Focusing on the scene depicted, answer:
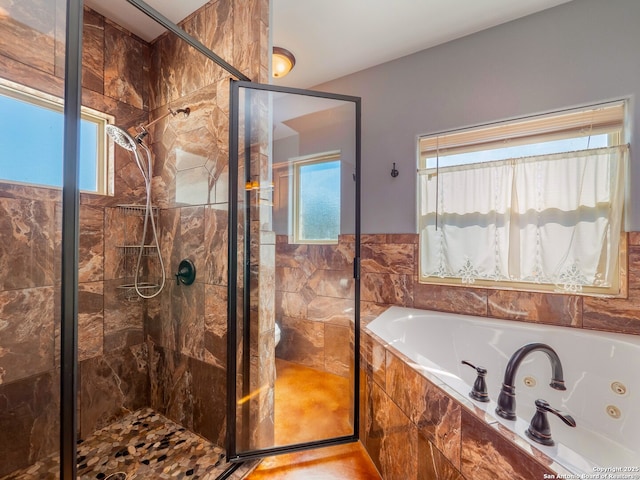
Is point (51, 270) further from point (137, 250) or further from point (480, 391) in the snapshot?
point (480, 391)

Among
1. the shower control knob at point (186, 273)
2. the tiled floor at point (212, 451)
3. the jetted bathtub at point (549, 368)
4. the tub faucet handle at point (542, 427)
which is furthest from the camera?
the shower control knob at point (186, 273)

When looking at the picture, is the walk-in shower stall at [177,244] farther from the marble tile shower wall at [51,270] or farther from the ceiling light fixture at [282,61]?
the ceiling light fixture at [282,61]

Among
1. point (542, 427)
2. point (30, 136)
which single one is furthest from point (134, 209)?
point (542, 427)

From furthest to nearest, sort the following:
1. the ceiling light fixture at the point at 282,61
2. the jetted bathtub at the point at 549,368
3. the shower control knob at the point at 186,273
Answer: the ceiling light fixture at the point at 282,61 < the shower control knob at the point at 186,273 < the jetted bathtub at the point at 549,368

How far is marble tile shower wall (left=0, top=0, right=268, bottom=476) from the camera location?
3.72ft

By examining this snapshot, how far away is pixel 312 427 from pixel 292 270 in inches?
40.1

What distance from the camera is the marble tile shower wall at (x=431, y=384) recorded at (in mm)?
822

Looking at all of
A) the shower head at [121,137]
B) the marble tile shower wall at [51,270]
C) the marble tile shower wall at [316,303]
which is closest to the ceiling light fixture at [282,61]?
the marble tile shower wall at [51,270]

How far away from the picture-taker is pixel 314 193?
1.83 meters

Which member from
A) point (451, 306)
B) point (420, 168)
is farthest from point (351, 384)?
point (420, 168)

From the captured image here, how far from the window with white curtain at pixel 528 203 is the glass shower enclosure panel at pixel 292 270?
79cm

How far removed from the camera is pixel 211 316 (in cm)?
158

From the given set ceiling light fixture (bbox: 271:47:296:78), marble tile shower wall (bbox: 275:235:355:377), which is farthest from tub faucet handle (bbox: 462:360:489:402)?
ceiling light fixture (bbox: 271:47:296:78)

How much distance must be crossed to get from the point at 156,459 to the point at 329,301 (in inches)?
54.8
